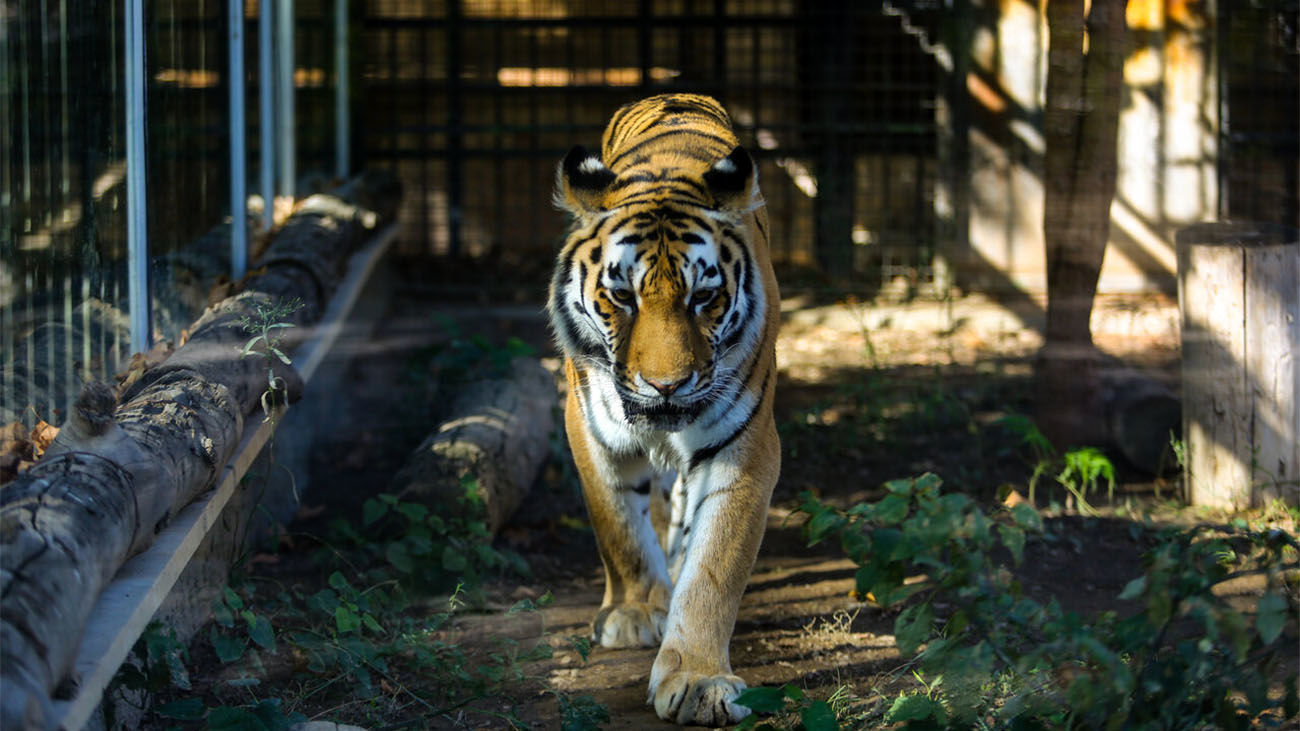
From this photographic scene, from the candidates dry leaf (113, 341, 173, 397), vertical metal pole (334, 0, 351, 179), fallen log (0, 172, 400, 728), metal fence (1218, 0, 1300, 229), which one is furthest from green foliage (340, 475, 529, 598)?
metal fence (1218, 0, 1300, 229)

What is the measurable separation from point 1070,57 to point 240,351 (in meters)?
3.50

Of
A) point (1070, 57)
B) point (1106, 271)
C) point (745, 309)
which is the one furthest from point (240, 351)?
point (1106, 271)

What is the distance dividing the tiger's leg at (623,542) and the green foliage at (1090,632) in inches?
45.7

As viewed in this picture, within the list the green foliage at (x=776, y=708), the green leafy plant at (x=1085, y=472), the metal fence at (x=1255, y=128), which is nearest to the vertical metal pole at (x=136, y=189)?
the green foliage at (x=776, y=708)

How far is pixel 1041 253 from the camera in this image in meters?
9.40

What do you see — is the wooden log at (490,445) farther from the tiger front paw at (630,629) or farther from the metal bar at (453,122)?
the metal bar at (453,122)

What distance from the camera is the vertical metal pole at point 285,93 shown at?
656 cm

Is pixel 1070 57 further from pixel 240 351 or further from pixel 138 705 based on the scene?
pixel 138 705

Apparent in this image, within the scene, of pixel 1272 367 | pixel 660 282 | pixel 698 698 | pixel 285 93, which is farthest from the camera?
pixel 285 93

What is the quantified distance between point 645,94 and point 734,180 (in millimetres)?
6246

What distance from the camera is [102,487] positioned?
2.49 meters

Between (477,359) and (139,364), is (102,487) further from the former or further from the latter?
(477,359)

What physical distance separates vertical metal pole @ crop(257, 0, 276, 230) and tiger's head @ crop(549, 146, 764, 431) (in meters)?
2.59

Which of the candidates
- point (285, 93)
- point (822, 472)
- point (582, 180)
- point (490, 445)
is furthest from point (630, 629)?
point (285, 93)
